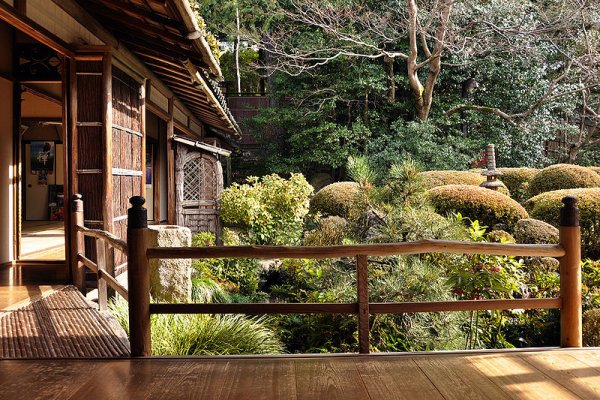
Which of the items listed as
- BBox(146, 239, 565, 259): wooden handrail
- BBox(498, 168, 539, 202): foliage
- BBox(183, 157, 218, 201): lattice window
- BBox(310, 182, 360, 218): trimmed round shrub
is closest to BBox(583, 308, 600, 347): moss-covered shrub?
BBox(146, 239, 565, 259): wooden handrail

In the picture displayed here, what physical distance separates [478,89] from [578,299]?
45.2ft

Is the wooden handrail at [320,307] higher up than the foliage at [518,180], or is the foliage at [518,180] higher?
the foliage at [518,180]

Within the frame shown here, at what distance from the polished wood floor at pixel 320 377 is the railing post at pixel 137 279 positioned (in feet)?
0.36

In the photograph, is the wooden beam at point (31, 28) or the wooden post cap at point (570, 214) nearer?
the wooden post cap at point (570, 214)

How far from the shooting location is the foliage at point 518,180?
12.0 metres

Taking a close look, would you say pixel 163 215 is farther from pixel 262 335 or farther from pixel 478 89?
pixel 478 89

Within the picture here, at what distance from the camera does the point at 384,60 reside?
15.7 metres

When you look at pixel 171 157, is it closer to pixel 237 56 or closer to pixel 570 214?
pixel 570 214

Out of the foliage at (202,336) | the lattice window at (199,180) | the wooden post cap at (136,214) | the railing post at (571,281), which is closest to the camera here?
the wooden post cap at (136,214)

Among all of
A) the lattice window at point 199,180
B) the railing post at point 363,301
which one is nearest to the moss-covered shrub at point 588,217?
the lattice window at point 199,180

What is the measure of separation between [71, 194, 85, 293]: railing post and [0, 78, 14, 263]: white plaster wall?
5.37 feet

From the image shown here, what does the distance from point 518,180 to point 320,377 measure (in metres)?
Answer: 10.7

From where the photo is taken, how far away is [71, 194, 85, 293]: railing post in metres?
4.95

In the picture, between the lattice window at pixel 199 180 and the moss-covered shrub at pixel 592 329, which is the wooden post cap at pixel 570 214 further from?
the lattice window at pixel 199 180
